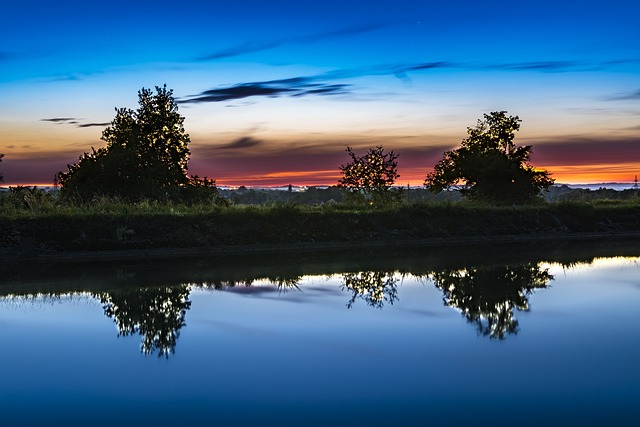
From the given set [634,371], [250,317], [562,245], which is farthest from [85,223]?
[634,371]

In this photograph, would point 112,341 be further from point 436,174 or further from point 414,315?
point 436,174

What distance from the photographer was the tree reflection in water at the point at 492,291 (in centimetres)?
1088

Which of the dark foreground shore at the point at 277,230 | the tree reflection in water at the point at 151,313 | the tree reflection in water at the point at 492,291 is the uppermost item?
the dark foreground shore at the point at 277,230

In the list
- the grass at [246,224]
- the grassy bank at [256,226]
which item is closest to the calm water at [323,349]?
the grassy bank at [256,226]

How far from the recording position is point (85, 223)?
966 inches

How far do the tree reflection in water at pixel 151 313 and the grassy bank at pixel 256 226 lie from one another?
31.8 ft

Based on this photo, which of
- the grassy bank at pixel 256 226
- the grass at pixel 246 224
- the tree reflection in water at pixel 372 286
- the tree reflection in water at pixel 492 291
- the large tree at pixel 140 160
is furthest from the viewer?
the large tree at pixel 140 160

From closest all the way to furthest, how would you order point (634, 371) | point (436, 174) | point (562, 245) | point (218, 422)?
1. point (218, 422)
2. point (634, 371)
3. point (562, 245)
4. point (436, 174)

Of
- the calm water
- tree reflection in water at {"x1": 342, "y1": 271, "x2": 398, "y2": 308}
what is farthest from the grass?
tree reflection in water at {"x1": 342, "y1": 271, "x2": 398, "y2": 308}

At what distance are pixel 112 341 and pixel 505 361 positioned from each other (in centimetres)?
539

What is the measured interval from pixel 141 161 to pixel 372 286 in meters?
21.6

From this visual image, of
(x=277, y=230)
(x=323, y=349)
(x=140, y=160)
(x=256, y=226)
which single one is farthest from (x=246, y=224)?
(x=323, y=349)

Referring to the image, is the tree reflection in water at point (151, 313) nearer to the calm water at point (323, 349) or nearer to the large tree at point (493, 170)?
the calm water at point (323, 349)

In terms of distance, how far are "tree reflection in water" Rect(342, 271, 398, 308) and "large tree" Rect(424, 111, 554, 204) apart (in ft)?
74.7
